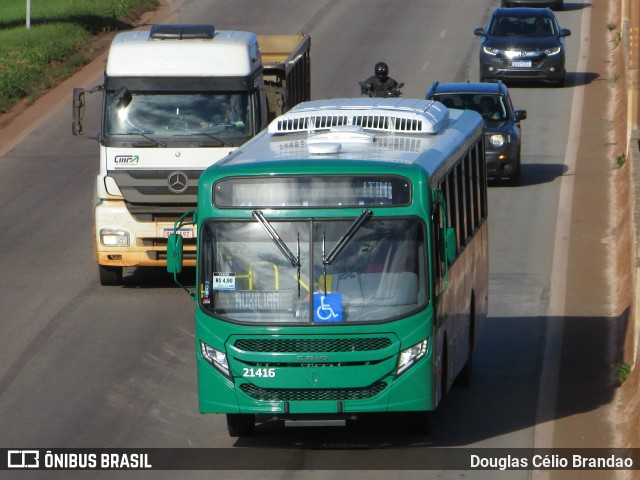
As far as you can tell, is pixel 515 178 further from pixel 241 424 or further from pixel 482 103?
pixel 241 424

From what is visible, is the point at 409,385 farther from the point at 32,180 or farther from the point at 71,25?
the point at 71,25

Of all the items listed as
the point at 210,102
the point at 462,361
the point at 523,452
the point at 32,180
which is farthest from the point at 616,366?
the point at 32,180

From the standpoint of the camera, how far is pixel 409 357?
12.4 meters

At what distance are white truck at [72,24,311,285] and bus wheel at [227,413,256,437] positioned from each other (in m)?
6.60

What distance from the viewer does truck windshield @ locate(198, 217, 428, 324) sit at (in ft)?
40.4

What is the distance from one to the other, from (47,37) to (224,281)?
2889 centimetres

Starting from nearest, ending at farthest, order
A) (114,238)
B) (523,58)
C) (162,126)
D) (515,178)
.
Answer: (162,126) < (114,238) < (515,178) < (523,58)

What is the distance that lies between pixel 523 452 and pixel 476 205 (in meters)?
3.84

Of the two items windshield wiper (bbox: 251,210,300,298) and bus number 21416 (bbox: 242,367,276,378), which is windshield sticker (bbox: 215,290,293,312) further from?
bus number 21416 (bbox: 242,367,276,378)

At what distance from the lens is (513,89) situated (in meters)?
37.1

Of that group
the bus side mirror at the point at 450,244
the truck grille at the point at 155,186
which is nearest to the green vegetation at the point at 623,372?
the bus side mirror at the point at 450,244

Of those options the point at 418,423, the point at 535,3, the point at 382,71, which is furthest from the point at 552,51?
the point at 418,423

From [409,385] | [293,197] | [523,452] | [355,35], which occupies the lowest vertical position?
[355,35]

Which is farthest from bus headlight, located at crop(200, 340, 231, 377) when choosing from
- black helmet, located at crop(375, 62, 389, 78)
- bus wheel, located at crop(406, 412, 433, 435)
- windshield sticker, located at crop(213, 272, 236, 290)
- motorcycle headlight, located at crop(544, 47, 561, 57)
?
motorcycle headlight, located at crop(544, 47, 561, 57)
